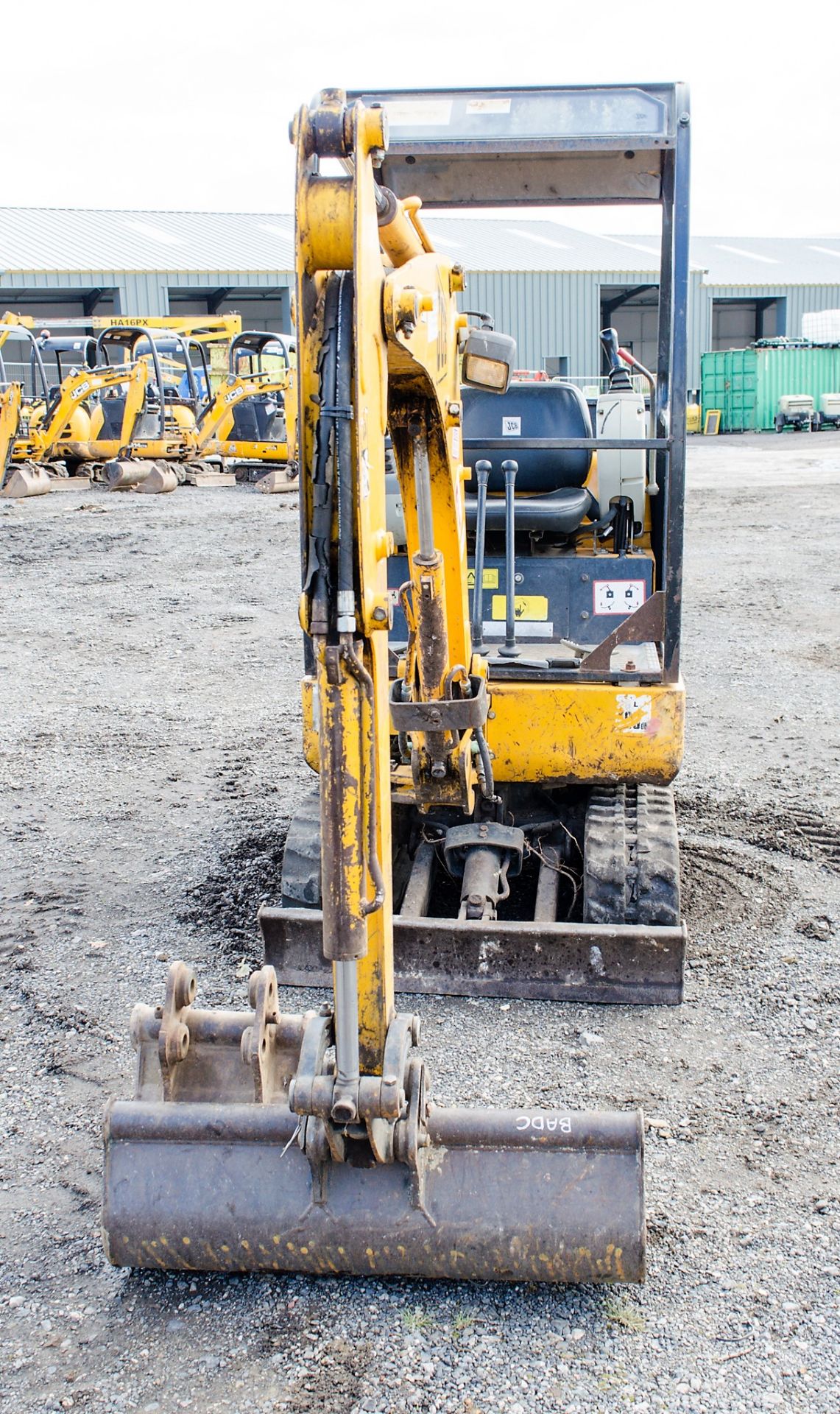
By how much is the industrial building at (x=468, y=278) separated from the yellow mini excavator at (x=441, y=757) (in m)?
26.6

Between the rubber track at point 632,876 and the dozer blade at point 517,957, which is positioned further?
the rubber track at point 632,876

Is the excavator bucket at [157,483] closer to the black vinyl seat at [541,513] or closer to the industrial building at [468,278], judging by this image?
the industrial building at [468,278]

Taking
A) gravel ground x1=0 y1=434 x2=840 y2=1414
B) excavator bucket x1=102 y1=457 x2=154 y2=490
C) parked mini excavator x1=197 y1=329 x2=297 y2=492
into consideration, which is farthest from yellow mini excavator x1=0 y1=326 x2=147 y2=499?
gravel ground x1=0 y1=434 x2=840 y2=1414

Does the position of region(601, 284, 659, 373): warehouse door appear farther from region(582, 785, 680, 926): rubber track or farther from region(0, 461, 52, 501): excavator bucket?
region(582, 785, 680, 926): rubber track

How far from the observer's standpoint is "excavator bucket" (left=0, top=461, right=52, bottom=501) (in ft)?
59.6

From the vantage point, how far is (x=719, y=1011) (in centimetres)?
383

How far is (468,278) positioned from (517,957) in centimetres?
2896

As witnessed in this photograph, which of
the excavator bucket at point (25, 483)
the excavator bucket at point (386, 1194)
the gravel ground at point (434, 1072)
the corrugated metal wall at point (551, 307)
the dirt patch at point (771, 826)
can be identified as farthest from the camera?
the corrugated metal wall at point (551, 307)

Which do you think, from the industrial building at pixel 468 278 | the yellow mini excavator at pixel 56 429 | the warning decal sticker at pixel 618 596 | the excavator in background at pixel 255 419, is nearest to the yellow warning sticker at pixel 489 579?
the warning decal sticker at pixel 618 596

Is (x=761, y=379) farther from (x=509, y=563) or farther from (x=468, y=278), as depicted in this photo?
(x=509, y=563)

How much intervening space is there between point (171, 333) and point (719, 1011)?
1920cm

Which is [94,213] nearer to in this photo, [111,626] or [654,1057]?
[111,626]

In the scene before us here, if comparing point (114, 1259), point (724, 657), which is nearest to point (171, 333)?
point (724, 657)

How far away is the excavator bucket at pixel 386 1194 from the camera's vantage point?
257 cm
